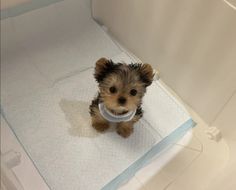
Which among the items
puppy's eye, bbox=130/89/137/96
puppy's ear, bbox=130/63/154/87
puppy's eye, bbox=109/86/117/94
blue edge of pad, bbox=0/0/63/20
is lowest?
blue edge of pad, bbox=0/0/63/20

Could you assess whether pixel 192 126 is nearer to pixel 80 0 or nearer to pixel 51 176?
pixel 51 176

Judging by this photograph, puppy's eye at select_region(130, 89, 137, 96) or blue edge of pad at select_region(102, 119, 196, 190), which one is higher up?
puppy's eye at select_region(130, 89, 137, 96)

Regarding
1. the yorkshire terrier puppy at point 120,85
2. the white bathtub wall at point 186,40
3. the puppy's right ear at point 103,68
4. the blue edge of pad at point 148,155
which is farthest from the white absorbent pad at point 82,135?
the puppy's right ear at point 103,68

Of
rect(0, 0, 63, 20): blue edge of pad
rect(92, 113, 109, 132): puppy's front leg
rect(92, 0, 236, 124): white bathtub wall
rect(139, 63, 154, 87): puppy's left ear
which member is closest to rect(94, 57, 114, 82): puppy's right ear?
rect(139, 63, 154, 87): puppy's left ear

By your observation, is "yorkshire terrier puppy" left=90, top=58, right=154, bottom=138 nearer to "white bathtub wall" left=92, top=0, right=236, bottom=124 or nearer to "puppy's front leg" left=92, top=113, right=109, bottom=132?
"puppy's front leg" left=92, top=113, right=109, bottom=132

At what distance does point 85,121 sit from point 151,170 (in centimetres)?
34

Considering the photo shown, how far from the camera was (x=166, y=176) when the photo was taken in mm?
1329

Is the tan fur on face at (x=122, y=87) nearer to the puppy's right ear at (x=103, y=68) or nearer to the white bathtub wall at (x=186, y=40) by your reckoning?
the puppy's right ear at (x=103, y=68)

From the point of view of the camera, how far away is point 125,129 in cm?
133

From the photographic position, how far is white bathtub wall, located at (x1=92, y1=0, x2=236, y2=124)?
3.84 feet

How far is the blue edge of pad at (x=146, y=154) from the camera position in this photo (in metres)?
1.27

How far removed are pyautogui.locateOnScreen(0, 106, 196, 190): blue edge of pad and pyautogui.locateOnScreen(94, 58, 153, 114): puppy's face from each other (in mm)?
315

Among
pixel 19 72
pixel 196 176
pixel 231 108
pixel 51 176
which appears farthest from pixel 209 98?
pixel 19 72

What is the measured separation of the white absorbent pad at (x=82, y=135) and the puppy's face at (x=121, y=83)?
0.97 ft
